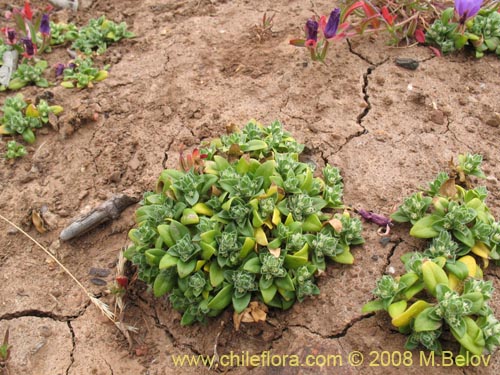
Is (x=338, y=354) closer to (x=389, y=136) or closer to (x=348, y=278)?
(x=348, y=278)

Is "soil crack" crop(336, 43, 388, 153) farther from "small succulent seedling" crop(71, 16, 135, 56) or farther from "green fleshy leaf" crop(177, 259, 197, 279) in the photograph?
"small succulent seedling" crop(71, 16, 135, 56)

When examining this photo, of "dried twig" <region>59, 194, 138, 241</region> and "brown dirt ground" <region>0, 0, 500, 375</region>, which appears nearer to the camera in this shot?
"brown dirt ground" <region>0, 0, 500, 375</region>

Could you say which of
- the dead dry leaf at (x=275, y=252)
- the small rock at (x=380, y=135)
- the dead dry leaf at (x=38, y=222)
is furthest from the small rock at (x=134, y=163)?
the small rock at (x=380, y=135)

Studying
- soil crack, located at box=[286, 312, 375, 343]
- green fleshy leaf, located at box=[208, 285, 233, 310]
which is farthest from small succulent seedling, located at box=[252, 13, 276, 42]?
soil crack, located at box=[286, 312, 375, 343]

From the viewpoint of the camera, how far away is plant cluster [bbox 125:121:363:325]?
2.41 meters

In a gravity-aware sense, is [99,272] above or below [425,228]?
below

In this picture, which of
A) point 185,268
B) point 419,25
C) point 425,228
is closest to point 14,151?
point 185,268

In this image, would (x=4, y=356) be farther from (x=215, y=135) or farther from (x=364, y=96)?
(x=364, y=96)

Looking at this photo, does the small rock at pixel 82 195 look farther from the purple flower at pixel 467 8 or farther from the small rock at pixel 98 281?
the purple flower at pixel 467 8

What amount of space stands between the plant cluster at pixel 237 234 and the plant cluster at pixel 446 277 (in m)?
0.32

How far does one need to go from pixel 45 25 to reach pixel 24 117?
1.00 metres

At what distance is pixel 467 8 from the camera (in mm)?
3479

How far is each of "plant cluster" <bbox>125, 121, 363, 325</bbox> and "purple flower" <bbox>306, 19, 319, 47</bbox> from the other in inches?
47.2

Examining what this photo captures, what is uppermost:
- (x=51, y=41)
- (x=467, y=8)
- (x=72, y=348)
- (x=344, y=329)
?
(x=467, y=8)
